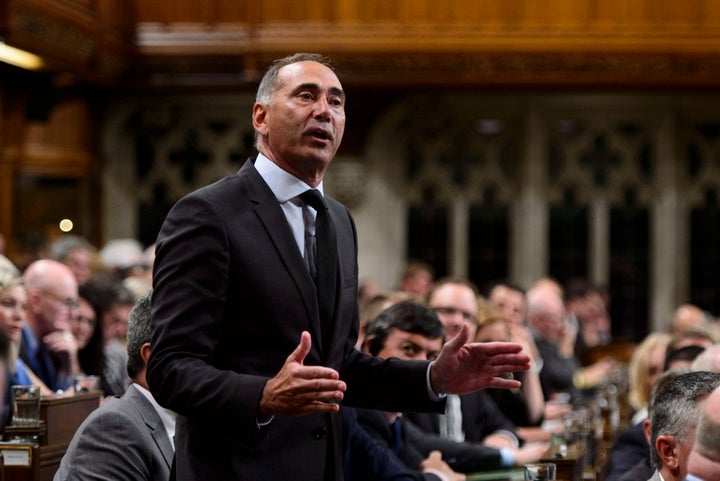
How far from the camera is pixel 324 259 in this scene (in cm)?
298

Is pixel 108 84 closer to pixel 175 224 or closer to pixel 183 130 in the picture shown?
pixel 183 130

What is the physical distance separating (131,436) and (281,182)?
3.72 feet

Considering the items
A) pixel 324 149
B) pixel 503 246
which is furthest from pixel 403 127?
pixel 324 149

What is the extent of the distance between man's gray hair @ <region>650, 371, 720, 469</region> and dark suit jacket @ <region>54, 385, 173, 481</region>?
1457 mm

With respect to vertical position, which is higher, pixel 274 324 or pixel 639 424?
pixel 274 324

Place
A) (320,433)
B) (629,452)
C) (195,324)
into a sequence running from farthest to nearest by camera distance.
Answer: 1. (629,452)
2. (320,433)
3. (195,324)

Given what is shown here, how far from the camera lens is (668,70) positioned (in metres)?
11.5

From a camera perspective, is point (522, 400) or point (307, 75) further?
point (522, 400)

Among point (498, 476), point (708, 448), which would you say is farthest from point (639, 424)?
point (708, 448)

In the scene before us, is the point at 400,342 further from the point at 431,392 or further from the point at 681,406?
the point at 431,392

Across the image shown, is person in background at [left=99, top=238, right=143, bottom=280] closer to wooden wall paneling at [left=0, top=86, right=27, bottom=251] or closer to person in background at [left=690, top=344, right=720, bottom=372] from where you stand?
wooden wall paneling at [left=0, top=86, right=27, bottom=251]

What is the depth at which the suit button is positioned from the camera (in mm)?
2916

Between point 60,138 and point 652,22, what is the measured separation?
579 centimetres

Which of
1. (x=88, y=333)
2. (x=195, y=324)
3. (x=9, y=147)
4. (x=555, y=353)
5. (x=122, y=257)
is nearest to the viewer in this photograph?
(x=195, y=324)
